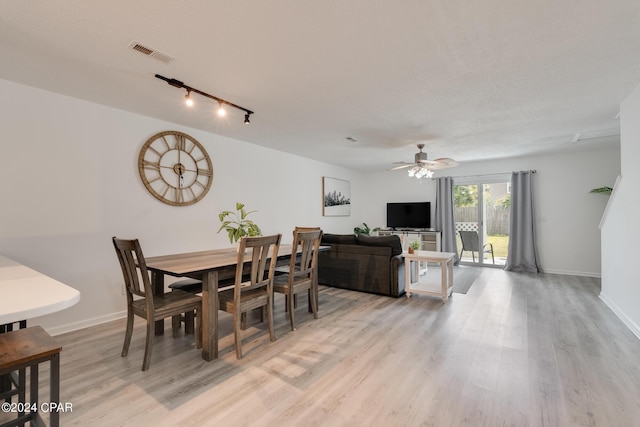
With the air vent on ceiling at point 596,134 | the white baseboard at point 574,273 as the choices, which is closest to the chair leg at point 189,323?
the air vent on ceiling at point 596,134

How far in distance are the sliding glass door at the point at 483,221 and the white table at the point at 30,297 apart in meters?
6.69

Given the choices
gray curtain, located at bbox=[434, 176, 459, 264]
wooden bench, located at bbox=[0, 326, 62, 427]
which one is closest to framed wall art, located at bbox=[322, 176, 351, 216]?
gray curtain, located at bbox=[434, 176, 459, 264]

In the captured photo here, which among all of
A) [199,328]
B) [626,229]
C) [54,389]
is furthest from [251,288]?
[626,229]

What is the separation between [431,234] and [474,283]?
79.6 inches

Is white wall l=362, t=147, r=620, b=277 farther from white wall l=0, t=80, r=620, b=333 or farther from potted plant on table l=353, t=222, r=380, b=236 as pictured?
potted plant on table l=353, t=222, r=380, b=236

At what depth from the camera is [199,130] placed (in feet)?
13.4

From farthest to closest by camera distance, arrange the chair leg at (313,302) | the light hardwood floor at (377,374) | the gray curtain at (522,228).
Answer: the gray curtain at (522,228)
the chair leg at (313,302)
the light hardwood floor at (377,374)

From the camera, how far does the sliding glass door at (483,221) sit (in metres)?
6.32

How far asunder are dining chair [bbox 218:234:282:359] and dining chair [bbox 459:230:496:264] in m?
5.08

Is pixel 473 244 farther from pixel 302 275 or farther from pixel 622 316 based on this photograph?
pixel 302 275

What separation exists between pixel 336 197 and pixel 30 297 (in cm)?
602

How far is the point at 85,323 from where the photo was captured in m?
3.04

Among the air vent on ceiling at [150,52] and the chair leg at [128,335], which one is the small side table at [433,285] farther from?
the air vent on ceiling at [150,52]

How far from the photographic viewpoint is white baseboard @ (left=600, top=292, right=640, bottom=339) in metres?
2.80
